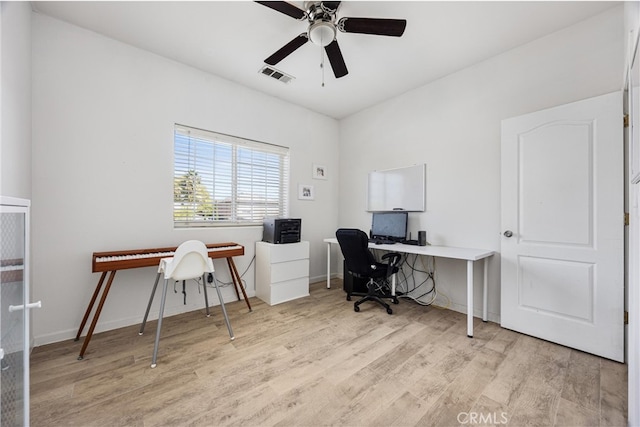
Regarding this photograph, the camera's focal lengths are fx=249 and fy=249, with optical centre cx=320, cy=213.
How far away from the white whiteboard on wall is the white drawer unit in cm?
136

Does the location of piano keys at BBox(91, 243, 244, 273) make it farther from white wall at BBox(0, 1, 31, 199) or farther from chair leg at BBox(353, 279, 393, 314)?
chair leg at BBox(353, 279, 393, 314)

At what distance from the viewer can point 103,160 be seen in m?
2.47

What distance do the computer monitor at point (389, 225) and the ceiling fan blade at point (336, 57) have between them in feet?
6.38

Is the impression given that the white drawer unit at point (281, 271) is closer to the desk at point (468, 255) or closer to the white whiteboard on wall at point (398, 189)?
the desk at point (468, 255)

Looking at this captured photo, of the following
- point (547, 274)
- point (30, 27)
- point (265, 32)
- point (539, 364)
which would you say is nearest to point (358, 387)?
point (539, 364)

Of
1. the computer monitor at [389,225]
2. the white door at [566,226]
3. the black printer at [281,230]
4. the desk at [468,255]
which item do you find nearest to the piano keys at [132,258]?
the black printer at [281,230]

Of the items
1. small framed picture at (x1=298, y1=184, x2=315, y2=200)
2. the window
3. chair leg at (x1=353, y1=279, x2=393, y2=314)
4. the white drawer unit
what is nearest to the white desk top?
chair leg at (x1=353, y1=279, x2=393, y2=314)

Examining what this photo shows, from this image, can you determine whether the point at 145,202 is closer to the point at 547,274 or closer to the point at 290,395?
the point at 290,395

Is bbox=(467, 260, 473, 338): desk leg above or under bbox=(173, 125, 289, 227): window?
under

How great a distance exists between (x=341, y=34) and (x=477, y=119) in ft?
5.93

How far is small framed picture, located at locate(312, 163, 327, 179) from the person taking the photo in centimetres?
424

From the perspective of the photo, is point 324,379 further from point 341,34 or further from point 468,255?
point 341,34

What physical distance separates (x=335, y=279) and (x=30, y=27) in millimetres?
4520

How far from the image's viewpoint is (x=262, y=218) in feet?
12.2
